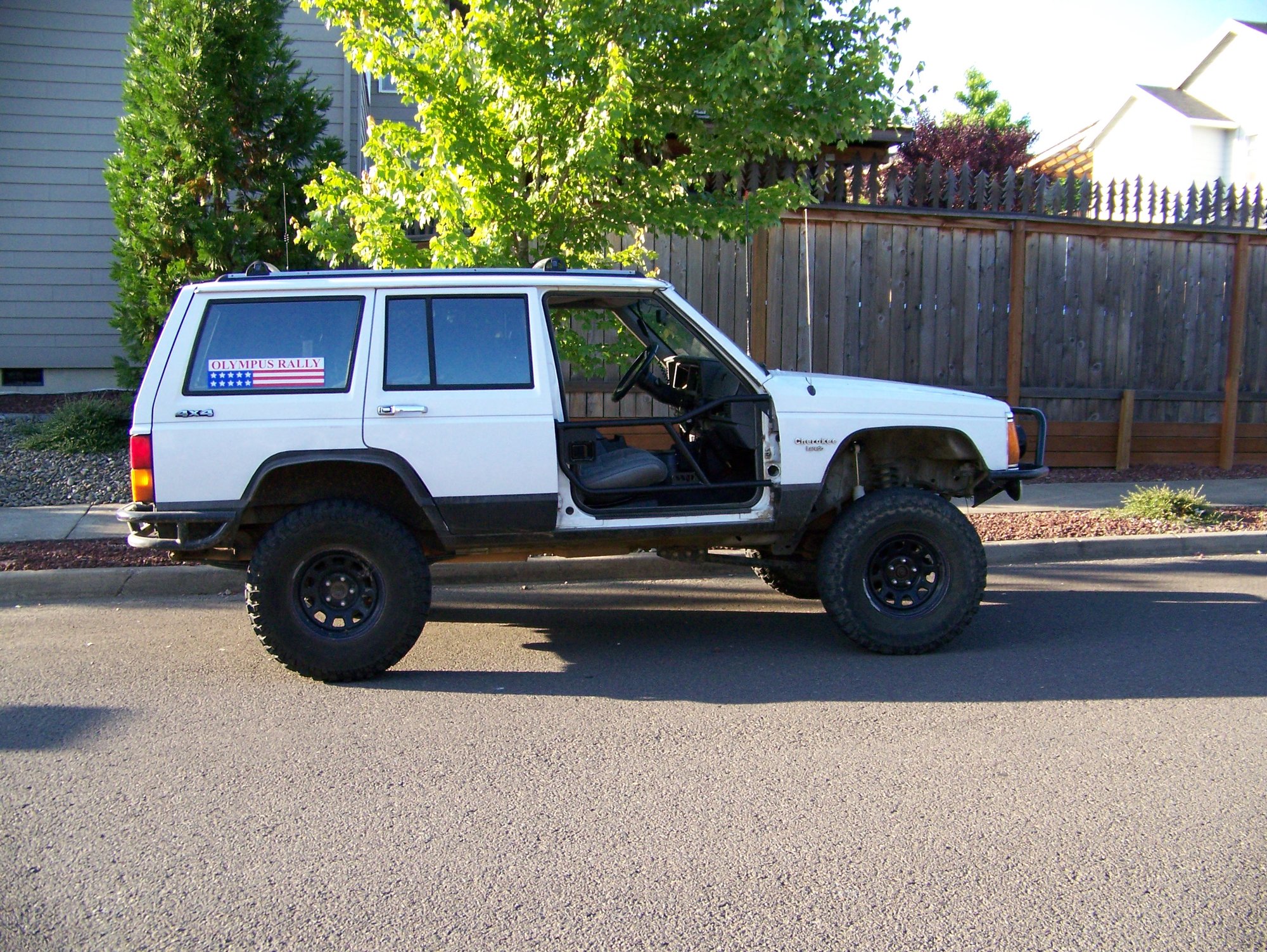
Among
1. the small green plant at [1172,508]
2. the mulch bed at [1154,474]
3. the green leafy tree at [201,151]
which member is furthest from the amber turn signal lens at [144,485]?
the mulch bed at [1154,474]

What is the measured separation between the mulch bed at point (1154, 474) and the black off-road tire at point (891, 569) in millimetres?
5771

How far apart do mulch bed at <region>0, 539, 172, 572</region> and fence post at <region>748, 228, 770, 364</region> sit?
5.81m

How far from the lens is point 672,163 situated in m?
7.70

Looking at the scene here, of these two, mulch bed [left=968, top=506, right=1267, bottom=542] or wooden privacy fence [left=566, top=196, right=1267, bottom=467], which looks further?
wooden privacy fence [left=566, top=196, right=1267, bottom=467]

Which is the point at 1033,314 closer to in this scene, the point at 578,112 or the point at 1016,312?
the point at 1016,312

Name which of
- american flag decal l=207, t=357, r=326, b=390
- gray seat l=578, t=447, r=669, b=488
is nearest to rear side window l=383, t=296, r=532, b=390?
american flag decal l=207, t=357, r=326, b=390

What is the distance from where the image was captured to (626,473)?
580 cm

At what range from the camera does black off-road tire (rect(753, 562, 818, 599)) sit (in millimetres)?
6785

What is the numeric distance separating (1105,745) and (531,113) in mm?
5007

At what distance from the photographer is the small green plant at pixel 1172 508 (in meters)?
9.15

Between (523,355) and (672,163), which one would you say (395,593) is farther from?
(672,163)

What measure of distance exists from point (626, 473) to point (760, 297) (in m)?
5.42

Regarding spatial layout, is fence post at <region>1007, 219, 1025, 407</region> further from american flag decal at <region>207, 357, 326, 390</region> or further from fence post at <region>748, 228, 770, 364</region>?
american flag decal at <region>207, 357, 326, 390</region>

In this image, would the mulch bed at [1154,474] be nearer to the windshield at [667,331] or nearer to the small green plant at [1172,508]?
the small green plant at [1172,508]
